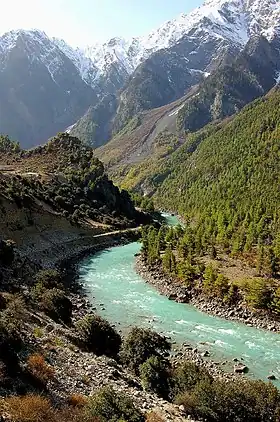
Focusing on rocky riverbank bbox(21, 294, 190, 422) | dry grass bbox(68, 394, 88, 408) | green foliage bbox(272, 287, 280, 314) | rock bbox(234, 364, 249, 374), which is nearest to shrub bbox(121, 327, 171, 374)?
rocky riverbank bbox(21, 294, 190, 422)

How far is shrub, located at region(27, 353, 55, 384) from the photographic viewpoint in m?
27.5

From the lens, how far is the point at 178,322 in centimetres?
5344

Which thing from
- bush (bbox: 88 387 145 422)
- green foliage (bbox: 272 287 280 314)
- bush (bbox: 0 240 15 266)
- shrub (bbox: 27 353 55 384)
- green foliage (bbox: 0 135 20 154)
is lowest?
green foliage (bbox: 272 287 280 314)

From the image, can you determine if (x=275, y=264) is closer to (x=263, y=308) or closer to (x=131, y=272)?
(x=263, y=308)

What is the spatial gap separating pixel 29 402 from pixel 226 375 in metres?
21.6

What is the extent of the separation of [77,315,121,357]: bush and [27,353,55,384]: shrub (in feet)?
30.3

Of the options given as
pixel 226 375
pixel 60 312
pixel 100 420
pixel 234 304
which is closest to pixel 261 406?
pixel 226 375

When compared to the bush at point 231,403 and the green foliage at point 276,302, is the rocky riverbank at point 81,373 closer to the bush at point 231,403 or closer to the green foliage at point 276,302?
the bush at point 231,403

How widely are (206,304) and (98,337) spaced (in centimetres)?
2366

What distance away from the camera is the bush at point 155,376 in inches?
1252

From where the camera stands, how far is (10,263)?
66.2 meters

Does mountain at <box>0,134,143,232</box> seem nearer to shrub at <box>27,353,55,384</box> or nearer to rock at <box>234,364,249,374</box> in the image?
rock at <box>234,364,249,374</box>

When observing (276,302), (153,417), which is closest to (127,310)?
(276,302)

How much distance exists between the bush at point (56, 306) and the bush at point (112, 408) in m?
20.6
